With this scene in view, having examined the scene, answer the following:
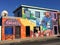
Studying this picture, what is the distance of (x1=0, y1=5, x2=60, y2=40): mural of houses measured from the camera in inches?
1232

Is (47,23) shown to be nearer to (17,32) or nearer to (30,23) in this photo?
(30,23)

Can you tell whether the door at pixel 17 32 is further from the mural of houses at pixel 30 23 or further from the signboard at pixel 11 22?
the signboard at pixel 11 22

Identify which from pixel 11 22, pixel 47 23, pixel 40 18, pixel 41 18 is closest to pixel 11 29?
pixel 11 22

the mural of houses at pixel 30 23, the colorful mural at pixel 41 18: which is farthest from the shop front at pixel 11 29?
the colorful mural at pixel 41 18

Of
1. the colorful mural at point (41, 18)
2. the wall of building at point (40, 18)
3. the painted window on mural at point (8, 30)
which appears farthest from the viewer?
the colorful mural at point (41, 18)

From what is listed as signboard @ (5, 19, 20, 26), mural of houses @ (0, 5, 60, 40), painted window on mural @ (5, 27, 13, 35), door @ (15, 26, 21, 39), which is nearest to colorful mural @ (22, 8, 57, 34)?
mural of houses @ (0, 5, 60, 40)

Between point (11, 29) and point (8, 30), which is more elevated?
point (11, 29)

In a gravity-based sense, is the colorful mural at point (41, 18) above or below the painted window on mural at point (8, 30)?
above

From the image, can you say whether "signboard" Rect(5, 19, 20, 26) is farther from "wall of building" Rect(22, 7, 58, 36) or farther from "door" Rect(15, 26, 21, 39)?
"wall of building" Rect(22, 7, 58, 36)

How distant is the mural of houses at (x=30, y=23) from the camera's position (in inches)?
1232

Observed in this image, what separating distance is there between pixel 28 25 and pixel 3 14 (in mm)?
6143

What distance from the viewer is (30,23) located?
114 feet

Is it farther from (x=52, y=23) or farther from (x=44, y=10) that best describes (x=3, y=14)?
(x=52, y=23)

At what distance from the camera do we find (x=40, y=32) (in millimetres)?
36688
